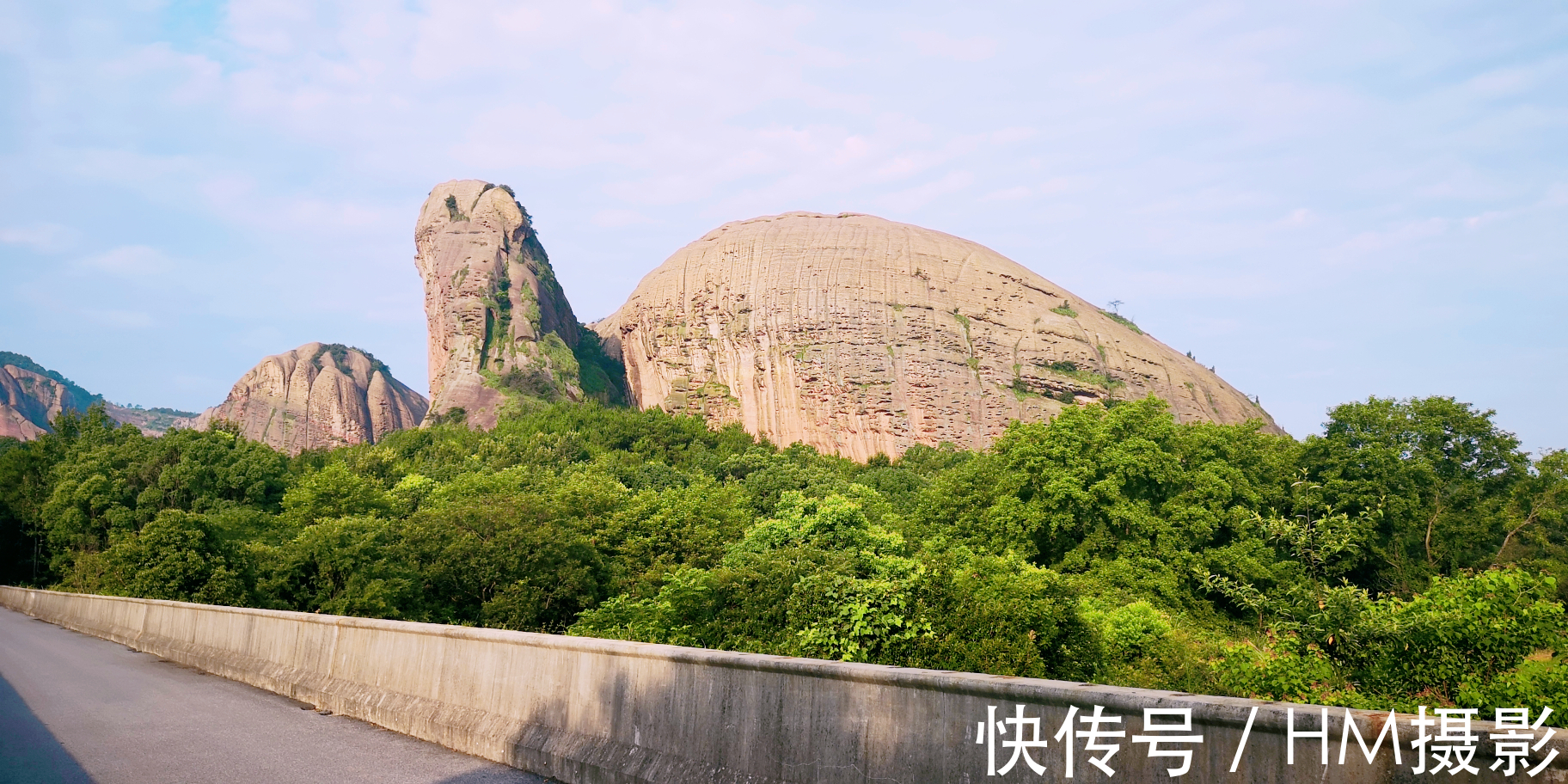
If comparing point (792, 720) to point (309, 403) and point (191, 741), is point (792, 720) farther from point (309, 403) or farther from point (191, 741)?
point (309, 403)

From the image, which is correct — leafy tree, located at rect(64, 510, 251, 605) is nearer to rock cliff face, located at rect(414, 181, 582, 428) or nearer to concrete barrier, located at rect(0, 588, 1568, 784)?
concrete barrier, located at rect(0, 588, 1568, 784)

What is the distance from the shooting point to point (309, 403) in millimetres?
121062

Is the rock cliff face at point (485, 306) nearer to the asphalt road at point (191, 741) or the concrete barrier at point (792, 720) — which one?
the asphalt road at point (191, 741)

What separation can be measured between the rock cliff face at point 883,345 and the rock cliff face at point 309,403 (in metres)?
45.2

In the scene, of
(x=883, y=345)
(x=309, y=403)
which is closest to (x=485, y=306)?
(x=309, y=403)

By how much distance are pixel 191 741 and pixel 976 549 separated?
1204 inches

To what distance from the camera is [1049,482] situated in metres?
38.0

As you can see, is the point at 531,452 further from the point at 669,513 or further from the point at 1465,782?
the point at 1465,782

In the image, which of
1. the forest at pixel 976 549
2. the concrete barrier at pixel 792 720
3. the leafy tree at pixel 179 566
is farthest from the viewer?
the leafy tree at pixel 179 566

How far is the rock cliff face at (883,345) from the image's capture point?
272 feet

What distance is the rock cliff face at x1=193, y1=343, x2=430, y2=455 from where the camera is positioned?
118 metres

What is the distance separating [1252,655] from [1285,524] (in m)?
2.01

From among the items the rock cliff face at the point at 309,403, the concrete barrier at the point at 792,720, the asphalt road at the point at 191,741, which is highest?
the rock cliff face at the point at 309,403

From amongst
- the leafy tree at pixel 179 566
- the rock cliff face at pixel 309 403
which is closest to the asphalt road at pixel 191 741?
the leafy tree at pixel 179 566
